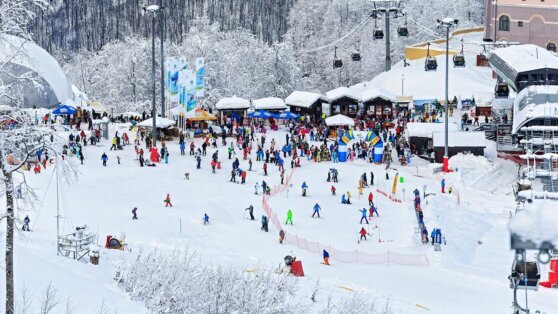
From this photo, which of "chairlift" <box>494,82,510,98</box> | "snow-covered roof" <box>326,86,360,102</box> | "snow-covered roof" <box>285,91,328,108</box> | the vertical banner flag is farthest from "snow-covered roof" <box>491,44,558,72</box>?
the vertical banner flag

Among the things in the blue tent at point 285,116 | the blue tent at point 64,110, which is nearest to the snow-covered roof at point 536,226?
the blue tent at point 64,110

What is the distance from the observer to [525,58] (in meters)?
50.1

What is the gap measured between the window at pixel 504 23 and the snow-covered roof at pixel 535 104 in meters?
24.8

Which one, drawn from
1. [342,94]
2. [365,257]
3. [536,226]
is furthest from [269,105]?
[536,226]

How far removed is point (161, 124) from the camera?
4331 centimetres

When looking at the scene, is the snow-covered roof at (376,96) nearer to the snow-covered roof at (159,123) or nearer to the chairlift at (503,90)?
the chairlift at (503,90)

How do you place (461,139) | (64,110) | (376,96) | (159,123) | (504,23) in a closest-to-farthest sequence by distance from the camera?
(461,139)
(159,123)
(64,110)
(376,96)
(504,23)

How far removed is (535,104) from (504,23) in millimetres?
28242

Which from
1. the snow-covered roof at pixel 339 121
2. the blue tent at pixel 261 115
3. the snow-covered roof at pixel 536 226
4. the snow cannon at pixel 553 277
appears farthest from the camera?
the blue tent at pixel 261 115

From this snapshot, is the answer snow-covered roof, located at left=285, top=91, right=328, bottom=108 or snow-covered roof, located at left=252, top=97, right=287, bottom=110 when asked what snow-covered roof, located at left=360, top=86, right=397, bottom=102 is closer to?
snow-covered roof, located at left=285, top=91, right=328, bottom=108

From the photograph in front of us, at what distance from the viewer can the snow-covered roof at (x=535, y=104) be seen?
41.3 m

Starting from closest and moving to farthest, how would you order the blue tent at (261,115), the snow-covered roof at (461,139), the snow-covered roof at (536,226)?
the snow-covered roof at (536,226)
the snow-covered roof at (461,139)
the blue tent at (261,115)

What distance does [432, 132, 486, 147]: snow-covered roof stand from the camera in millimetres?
42406

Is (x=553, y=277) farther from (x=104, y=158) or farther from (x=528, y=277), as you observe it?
(x=104, y=158)
